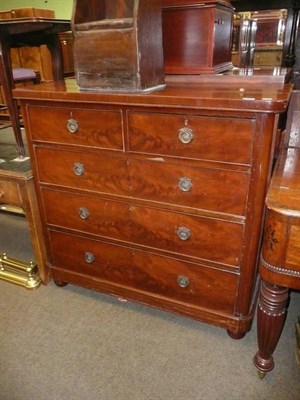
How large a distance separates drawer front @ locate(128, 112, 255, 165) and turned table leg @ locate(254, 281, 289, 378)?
1.45 ft

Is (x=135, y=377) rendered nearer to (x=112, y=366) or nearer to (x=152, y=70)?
(x=112, y=366)

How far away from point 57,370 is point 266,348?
827 mm

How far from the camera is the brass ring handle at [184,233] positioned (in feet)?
4.09

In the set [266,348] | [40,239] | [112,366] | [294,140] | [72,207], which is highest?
[294,140]

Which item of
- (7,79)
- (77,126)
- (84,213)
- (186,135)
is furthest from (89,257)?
(7,79)

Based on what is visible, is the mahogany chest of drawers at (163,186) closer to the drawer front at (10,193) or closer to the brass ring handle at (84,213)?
the brass ring handle at (84,213)

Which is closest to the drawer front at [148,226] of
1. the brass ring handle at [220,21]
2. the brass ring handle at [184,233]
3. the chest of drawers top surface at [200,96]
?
the brass ring handle at [184,233]

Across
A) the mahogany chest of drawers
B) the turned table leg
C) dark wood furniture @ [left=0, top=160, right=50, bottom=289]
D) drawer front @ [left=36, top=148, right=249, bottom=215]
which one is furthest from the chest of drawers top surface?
the turned table leg

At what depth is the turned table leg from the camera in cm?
108

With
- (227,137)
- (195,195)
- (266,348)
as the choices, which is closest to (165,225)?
(195,195)

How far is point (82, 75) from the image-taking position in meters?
1.24

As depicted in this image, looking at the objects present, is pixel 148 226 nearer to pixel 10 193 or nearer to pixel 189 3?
pixel 10 193

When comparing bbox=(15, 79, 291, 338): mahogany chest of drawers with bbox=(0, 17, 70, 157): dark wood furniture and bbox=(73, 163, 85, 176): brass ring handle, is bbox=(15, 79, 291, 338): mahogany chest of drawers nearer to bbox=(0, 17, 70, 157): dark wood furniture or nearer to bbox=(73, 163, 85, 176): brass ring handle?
bbox=(73, 163, 85, 176): brass ring handle

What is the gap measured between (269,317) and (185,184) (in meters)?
0.55
